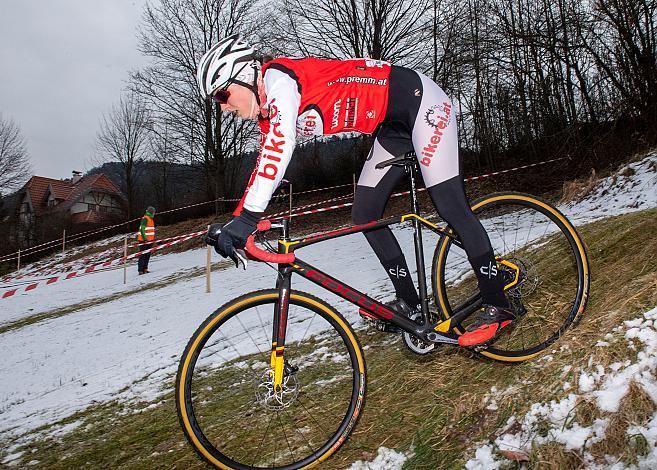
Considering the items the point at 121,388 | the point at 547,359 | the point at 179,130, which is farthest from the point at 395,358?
the point at 179,130

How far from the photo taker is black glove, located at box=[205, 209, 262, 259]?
2.30 metres

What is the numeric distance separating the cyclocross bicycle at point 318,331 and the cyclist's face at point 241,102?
0.71 metres

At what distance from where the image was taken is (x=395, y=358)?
12.1 feet

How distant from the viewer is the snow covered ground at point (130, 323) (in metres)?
4.82

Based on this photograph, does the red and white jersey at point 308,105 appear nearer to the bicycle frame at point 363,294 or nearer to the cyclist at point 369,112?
the cyclist at point 369,112

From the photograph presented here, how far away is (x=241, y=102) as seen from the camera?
2.71 m

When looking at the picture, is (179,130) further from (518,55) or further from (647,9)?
(647,9)

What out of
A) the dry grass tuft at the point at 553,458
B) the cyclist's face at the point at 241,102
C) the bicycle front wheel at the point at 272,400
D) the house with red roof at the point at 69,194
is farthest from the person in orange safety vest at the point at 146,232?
the house with red roof at the point at 69,194

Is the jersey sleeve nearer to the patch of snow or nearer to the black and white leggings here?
the black and white leggings

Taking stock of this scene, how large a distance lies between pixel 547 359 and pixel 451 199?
1.07 meters

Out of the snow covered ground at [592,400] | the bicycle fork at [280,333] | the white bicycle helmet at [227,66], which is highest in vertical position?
the white bicycle helmet at [227,66]

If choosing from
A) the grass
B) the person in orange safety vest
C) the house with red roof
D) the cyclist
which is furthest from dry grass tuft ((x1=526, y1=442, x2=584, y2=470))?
the house with red roof

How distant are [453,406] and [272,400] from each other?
3.40ft

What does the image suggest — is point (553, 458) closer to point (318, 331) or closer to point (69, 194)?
point (318, 331)
